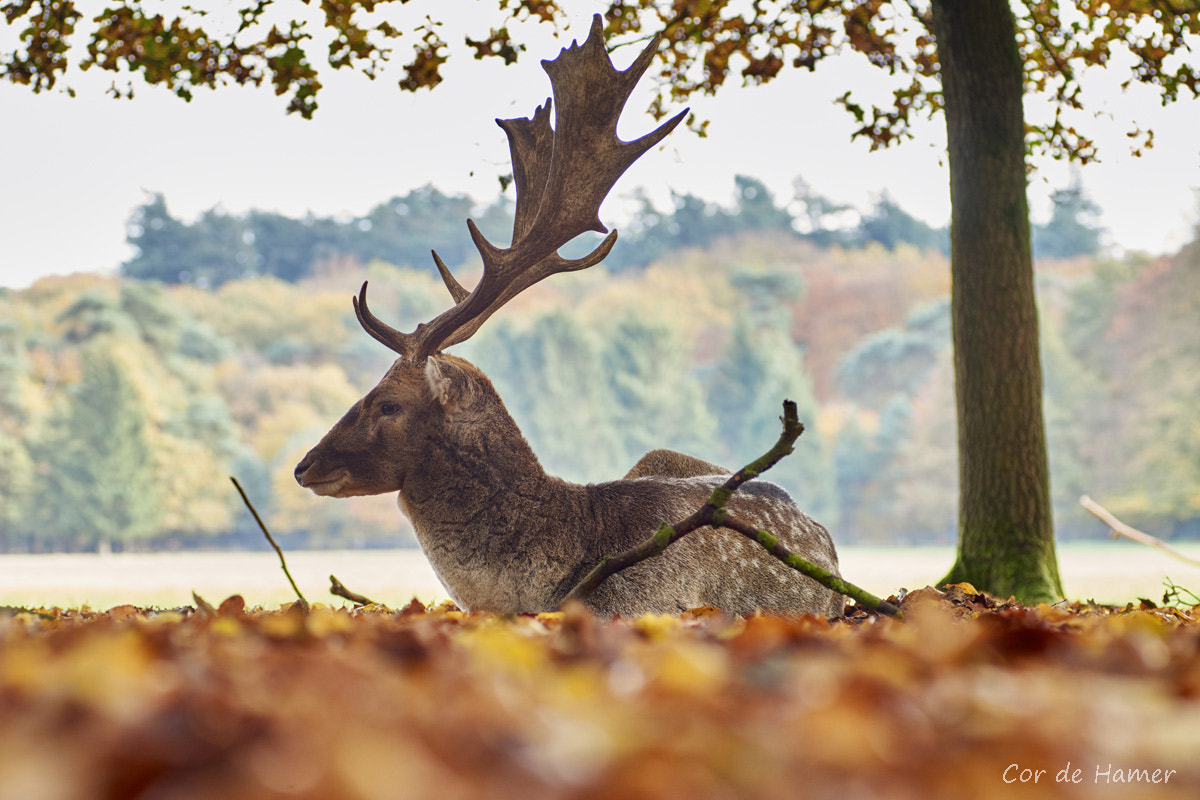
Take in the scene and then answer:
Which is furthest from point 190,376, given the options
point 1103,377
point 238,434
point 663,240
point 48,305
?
point 1103,377

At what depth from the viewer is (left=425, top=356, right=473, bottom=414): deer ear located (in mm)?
3955

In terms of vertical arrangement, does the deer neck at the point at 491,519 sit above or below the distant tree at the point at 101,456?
above

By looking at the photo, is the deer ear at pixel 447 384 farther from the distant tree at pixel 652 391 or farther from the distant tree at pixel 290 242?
the distant tree at pixel 290 242

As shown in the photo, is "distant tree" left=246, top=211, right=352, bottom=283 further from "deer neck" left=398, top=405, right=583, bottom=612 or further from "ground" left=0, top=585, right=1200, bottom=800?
"ground" left=0, top=585, right=1200, bottom=800

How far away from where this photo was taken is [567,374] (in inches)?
1489

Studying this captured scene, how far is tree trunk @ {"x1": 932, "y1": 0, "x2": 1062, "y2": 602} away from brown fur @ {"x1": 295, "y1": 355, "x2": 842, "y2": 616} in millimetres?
2162

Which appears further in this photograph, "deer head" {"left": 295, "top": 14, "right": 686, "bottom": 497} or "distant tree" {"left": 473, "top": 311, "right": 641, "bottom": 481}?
"distant tree" {"left": 473, "top": 311, "right": 641, "bottom": 481}

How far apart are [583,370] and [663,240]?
43.6 ft

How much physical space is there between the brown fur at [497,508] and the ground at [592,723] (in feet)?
6.90

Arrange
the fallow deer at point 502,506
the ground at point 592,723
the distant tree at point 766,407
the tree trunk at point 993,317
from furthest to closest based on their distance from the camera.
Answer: the distant tree at point 766,407
the tree trunk at point 993,317
the fallow deer at point 502,506
the ground at point 592,723

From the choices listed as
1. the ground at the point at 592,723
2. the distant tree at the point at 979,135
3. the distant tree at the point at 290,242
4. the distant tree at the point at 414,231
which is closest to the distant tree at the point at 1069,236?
the distant tree at the point at 414,231

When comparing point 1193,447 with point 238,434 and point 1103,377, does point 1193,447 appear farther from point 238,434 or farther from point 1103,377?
point 238,434

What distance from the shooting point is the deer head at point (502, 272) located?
3928 millimetres

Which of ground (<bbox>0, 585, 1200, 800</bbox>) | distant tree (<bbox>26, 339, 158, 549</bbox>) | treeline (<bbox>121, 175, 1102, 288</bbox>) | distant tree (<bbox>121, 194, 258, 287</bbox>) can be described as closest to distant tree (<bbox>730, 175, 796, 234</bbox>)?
treeline (<bbox>121, 175, 1102, 288</bbox>)
